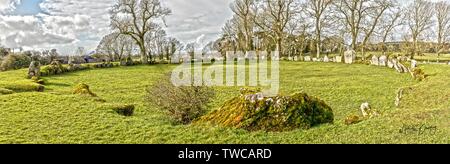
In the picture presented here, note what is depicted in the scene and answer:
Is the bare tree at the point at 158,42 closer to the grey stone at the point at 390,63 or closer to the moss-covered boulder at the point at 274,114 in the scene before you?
the grey stone at the point at 390,63

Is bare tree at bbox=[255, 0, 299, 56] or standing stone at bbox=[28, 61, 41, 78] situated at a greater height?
bare tree at bbox=[255, 0, 299, 56]

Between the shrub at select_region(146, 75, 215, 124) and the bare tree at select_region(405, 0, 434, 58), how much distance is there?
40.9 metres

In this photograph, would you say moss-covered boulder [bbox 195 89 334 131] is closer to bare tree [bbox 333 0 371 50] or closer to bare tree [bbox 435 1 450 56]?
bare tree [bbox 333 0 371 50]

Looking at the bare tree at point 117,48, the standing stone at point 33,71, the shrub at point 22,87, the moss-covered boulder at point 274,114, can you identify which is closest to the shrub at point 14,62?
the standing stone at point 33,71

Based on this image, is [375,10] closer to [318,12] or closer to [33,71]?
[318,12]

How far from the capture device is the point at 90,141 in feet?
21.7

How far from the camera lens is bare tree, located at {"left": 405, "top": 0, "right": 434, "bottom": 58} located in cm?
4291

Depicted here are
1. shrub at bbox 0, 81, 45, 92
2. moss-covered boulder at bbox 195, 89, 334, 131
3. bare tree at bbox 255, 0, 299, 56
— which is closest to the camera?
moss-covered boulder at bbox 195, 89, 334, 131

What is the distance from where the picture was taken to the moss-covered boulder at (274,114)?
22.6ft

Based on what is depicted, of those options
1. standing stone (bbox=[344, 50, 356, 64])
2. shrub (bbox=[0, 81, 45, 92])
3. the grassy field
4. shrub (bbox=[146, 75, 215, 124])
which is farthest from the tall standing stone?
shrub (bbox=[0, 81, 45, 92])

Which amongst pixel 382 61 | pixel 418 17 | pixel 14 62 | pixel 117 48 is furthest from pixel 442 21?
pixel 14 62

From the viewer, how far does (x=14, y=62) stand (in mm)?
31297

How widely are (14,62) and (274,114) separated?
31.5m
